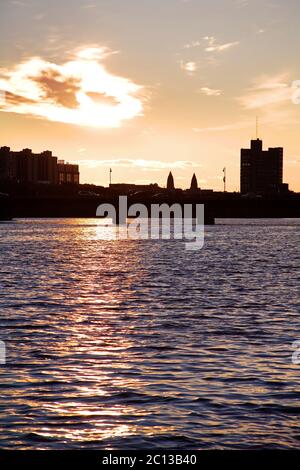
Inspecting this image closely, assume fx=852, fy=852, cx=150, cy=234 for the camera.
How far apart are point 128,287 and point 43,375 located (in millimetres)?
38459

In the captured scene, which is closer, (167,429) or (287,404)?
(167,429)

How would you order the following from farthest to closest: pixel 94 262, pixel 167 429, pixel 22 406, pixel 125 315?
1. pixel 94 262
2. pixel 125 315
3. pixel 22 406
4. pixel 167 429

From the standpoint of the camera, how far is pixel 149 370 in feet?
98.1

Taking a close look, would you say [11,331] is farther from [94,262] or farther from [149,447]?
[94,262]

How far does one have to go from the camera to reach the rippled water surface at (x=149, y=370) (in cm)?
2214

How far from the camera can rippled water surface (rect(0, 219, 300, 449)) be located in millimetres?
22141

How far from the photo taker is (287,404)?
2494cm

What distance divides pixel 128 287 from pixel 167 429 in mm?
44969

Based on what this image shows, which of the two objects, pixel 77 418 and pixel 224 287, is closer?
pixel 77 418

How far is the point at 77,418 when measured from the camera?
76.8 feet

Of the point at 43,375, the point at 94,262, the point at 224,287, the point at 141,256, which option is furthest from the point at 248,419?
the point at 141,256
